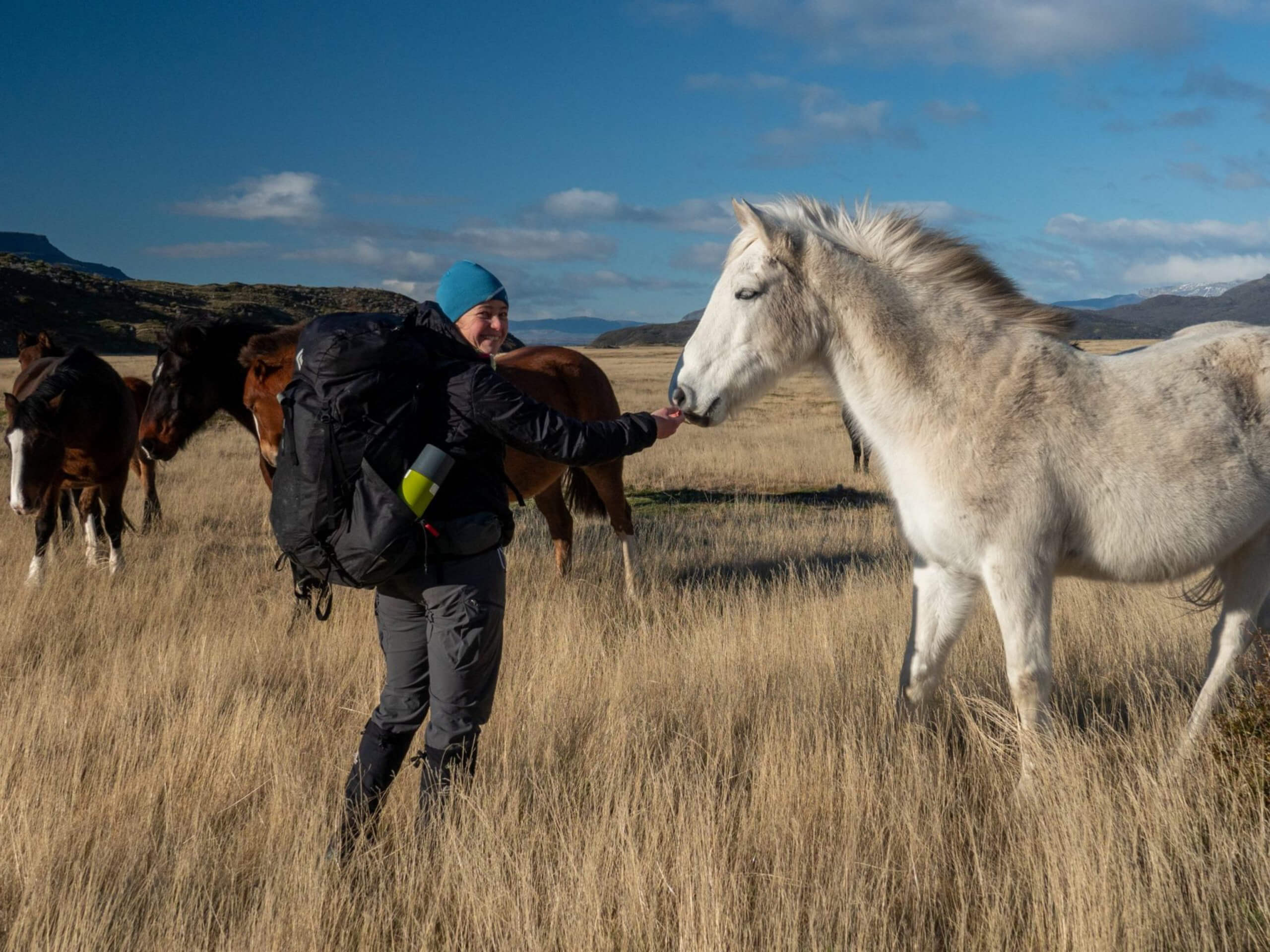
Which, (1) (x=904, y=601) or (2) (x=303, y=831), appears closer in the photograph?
(2) (x=303, y=831)

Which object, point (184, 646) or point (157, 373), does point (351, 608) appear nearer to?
point (184, 646)

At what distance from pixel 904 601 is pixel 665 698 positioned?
2447 mm

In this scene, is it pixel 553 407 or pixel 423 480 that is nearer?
pixel 423 480

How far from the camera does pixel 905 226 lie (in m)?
3.76

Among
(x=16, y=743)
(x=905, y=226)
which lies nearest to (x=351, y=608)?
(x=16, y=743)

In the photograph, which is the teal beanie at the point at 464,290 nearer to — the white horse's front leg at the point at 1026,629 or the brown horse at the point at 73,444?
the white horse's front leg at the point at 1026,629

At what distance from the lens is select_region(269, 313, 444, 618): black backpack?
2.74m

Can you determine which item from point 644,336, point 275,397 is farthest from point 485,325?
point 644,336

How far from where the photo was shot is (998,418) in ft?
10.9

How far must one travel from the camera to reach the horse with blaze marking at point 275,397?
6566 millimetres

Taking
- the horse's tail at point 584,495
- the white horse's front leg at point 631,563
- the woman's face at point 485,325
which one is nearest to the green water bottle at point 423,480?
the woman's face at point 485,325

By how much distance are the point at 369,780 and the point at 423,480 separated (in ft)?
3.75

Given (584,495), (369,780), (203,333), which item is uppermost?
(203,333)

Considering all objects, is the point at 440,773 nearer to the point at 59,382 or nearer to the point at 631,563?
the point at 631,563
